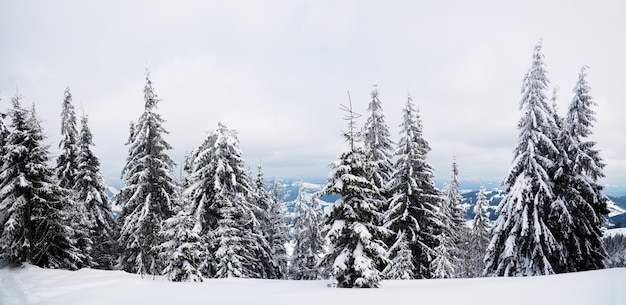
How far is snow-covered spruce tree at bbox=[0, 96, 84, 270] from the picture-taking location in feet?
51.1

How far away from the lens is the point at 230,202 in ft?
68.5

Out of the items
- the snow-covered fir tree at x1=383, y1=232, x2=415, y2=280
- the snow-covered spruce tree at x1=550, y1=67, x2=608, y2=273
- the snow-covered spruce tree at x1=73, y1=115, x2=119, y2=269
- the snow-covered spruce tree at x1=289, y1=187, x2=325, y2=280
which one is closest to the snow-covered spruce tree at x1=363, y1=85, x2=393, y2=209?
the snow-covered fir tree at x1=383, y1=232, x2=415, y2=280

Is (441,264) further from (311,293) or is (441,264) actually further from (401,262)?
(311,293)

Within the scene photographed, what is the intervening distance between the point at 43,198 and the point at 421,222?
71.6 ft

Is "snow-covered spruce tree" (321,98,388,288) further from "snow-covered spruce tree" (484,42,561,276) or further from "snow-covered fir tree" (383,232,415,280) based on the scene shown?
"snow-covered spruce tree" (484,42,561,276)

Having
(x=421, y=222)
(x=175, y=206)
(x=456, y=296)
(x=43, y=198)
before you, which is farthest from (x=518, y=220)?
(x=43, y=198)

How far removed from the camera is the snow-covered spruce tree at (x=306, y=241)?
114ft

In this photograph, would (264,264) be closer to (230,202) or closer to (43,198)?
(230,202)

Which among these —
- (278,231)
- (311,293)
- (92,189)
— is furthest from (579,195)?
(92,189)

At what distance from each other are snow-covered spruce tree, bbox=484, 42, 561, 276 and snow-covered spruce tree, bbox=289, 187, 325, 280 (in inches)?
785

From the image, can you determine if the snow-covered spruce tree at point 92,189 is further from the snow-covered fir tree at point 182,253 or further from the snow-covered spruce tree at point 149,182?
the snow-covered fir tree at point 182,253

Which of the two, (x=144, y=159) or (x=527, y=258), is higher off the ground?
(x=144, y=159)

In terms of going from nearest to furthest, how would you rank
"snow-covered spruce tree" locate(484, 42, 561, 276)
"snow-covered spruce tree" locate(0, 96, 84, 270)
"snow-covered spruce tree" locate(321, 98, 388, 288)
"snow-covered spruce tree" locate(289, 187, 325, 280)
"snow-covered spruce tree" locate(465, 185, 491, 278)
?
"snow-covered spruce tree" locate(321, 98, 388, 288) → "snow-covered spruce tree" locate(0, 96, 84, 270) → "snow-covered spruce tree" locate(484, 42, 561, 276) → "snow-covered spruce tree" locate(289, 187, 325, 280) → "snow-covered spruce tree" locate(465, 185, 491, 278)

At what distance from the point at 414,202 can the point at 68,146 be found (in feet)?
84.4
